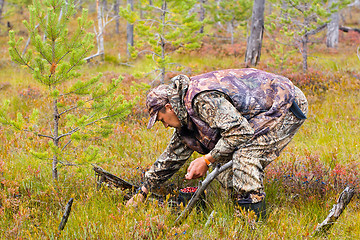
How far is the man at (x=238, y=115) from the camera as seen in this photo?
10.0 feet

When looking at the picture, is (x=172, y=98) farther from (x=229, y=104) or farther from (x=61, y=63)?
(x=61, y=63)

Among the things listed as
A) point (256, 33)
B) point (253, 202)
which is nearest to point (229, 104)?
point (253, 202)

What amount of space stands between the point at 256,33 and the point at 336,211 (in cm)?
824

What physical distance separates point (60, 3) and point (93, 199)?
2.11 metres

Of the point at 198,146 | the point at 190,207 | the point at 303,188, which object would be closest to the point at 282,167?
the point at 303,188

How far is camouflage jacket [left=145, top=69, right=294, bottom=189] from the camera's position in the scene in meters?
3.03

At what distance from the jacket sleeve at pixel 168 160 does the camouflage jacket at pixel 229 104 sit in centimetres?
41

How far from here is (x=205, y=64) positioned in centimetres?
1224

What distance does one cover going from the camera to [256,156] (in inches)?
126

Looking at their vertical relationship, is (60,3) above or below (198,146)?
above

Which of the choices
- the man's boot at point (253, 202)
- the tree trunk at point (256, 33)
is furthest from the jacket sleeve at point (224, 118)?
the tree trunk at point (256, 33)

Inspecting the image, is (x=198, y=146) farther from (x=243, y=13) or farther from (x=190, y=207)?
(x=243, y=13)

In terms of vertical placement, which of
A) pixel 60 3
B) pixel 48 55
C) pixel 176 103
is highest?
pixel 60 3

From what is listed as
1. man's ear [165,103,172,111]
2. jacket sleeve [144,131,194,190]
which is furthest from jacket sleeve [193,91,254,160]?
jacket sleeve [144,131,194,190]
